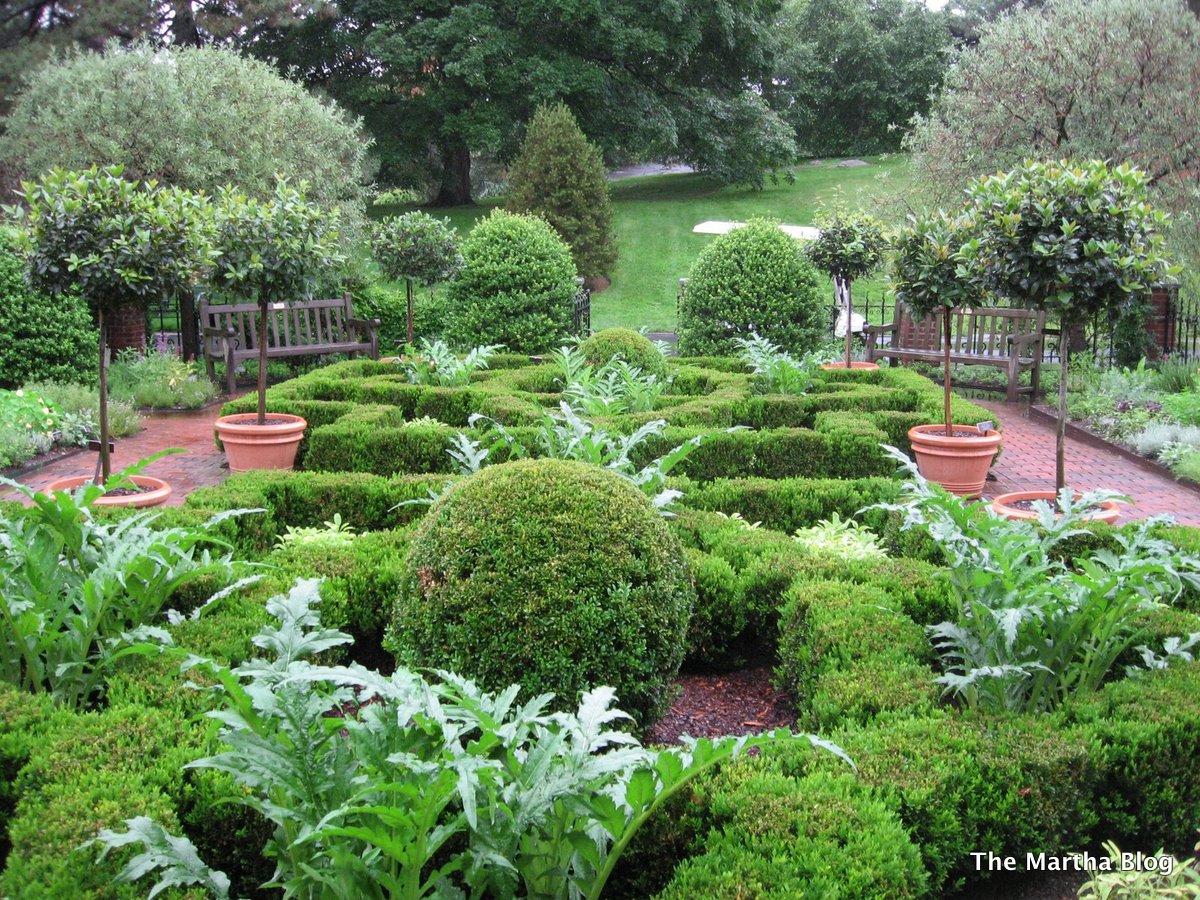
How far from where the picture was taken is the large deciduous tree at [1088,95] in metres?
13.9

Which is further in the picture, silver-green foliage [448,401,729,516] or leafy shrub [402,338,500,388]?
leafy shrub [402,338,500,388]

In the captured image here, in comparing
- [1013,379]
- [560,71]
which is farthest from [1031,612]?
[560,71]

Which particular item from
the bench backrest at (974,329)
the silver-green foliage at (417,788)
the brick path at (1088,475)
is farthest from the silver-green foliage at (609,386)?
the silver-green foliage at (417,788)

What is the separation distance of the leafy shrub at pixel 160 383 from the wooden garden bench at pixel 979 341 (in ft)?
27.1

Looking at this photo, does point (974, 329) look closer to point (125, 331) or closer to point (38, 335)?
point (38, 335)

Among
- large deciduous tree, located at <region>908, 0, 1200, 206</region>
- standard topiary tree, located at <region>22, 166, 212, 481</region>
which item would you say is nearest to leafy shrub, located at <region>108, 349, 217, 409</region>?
standard topiary tree, located at <region>22, 166, 212, 481</region>

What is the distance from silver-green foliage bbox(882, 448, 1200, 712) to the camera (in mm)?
3554

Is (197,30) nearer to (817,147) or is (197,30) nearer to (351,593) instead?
(351,593)

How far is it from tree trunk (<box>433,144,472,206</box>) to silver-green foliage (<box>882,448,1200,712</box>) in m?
29.3

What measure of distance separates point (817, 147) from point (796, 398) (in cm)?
3549

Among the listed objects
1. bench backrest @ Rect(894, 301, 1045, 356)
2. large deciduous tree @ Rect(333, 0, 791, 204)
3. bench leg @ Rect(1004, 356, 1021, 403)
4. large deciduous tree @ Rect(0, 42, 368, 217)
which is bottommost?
bench leg @ Rect(1004, 356, 1021, 403)

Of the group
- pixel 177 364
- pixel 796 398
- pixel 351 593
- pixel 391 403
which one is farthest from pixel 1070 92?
pixel 351 593

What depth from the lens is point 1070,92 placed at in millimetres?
14383

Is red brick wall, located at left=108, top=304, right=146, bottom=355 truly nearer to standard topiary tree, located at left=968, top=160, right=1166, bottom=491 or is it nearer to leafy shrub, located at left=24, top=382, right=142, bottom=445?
leafy shrub, located at left=24, top=382, right=142, bottom=445
